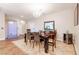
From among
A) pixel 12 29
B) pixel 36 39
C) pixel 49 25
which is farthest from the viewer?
pixel 36 39

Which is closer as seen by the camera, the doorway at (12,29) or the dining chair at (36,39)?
the doorway at (12,29)

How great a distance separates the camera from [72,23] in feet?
11.8

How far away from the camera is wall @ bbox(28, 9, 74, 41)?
3389 millimetres

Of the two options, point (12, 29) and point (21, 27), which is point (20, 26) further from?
point (12, 29)

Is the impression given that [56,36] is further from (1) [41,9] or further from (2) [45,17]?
(1) [41,9]

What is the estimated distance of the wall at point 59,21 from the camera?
3.39 meters

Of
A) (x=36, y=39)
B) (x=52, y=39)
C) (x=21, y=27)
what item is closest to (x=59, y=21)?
(x=52, y=39)

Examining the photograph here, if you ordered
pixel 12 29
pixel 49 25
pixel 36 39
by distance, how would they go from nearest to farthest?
pixel 49 25, pixel 12 29, pixel 36 39

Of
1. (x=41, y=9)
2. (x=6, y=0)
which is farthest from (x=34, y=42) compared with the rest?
(x=6, y=0)

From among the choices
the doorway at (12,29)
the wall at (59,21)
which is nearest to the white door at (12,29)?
the doorway at (12,29)

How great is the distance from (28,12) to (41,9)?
433mm

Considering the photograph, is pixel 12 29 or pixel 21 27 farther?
pixel 12 29

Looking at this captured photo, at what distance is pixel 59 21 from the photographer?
366 centimetres

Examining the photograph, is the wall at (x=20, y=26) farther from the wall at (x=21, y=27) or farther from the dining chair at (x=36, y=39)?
the dining chair at (x=36, y=39)
